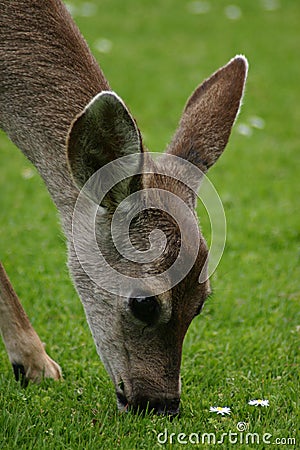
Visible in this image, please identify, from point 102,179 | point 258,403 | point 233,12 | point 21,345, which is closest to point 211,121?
point 102,179

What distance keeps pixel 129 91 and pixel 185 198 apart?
7576mm

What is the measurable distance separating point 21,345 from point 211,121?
1709 mm

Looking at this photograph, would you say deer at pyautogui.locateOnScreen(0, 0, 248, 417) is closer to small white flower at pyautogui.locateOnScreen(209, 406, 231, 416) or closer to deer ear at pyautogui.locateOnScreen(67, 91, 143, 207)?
deer ear at pyautogui.locateOnScreen(67, 91, 143, 207)

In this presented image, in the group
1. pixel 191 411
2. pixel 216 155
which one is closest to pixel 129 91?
pixel 216 155

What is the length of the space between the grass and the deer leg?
10 centimetres

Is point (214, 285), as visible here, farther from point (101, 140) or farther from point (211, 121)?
point (101, 140)

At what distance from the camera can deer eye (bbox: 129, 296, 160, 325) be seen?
418 cm

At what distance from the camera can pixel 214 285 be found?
656 cm

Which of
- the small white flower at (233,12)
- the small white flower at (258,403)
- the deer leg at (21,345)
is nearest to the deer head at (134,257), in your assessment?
the small white flower at (258,403)

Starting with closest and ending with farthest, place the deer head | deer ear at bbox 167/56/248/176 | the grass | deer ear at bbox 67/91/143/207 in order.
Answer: deer ear at bbox 67/91/143/207 → the deer head → the grass → deer ear at bbox 167/56/248/176

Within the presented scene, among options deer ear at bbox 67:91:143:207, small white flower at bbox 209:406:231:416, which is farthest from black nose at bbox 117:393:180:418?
deer ear at bbox 67:91:143:207

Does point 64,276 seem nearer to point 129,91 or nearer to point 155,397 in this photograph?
point 155,397

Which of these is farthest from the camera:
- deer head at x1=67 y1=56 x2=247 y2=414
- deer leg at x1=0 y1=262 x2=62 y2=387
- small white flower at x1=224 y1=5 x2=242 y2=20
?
small white flower at x1=224 y1=5 x2=242 y2=20

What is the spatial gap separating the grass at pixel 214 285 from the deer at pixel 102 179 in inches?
9.5
